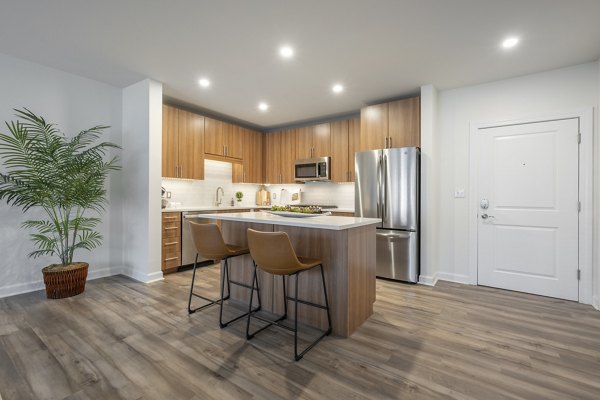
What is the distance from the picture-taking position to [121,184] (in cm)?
395

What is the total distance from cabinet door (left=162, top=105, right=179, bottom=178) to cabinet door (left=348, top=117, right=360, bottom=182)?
2.83 m

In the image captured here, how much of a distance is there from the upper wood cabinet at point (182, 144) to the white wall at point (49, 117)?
635 mm

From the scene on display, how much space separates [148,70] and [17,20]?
111cm

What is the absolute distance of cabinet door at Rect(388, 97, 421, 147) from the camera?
377 centimetres

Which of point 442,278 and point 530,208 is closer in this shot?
point 530,208

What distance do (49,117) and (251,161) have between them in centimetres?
309

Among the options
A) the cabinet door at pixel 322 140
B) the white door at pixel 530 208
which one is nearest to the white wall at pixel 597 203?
the white door at pixel 530 208

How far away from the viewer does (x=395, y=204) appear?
374cm

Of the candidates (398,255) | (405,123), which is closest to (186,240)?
(398,255)

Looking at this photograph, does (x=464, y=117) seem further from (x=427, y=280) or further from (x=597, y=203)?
(x=427, y=280)

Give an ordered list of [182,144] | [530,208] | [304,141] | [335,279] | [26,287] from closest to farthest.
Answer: [335,279] < [26,287] < [530,208] < [182,144] < [304,141]

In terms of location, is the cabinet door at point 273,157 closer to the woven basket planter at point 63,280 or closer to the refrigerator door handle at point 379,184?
the refrigerator door handle at point 379,184

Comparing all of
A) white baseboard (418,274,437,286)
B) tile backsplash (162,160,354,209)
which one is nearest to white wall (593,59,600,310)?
white baseboard (418,274,437,286)

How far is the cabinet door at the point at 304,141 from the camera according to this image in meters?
5.28
